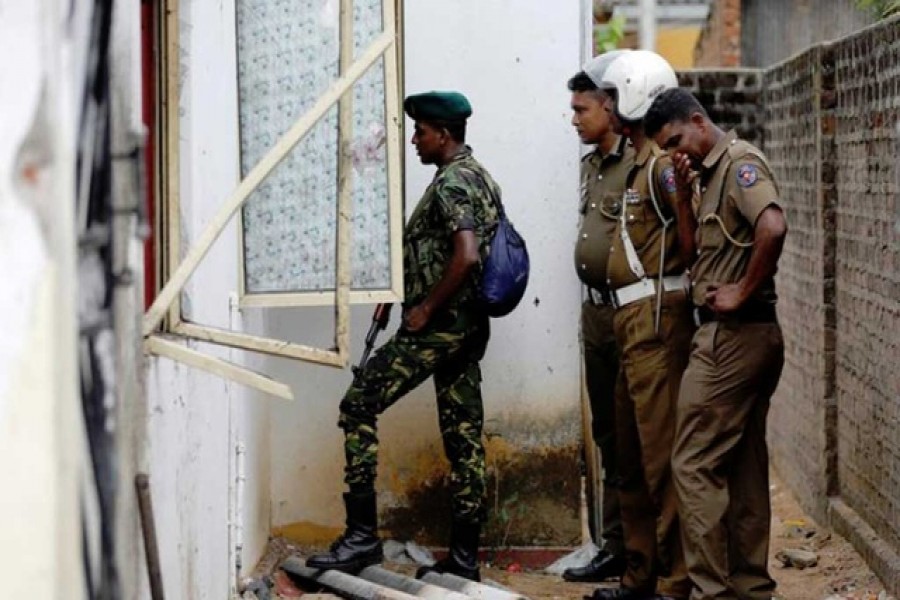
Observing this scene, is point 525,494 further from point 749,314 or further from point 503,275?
point 749,314

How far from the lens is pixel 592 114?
7645 millimetres

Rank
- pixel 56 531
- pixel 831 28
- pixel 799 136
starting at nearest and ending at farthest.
A: pixel 56 531 → pixel 799 136 → pixel 831 28

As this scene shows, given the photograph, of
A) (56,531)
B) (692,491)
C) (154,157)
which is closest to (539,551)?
(692,491)

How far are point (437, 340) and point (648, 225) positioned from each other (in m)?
0.96

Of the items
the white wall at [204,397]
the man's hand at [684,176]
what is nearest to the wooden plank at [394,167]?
the white wall at [204,397]

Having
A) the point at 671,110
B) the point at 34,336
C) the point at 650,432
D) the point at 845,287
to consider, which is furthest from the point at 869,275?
the point at 34,336

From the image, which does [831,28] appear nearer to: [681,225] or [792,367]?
[792,367]

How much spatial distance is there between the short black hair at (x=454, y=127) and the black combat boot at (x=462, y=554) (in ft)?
5.22

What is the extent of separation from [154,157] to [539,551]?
327 centimetres

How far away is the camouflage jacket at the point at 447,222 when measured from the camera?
741 centimetres

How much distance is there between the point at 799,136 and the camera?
33.4 ft

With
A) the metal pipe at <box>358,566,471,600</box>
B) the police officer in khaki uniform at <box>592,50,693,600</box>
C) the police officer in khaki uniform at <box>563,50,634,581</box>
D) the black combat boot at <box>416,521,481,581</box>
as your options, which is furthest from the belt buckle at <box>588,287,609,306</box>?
the metal pipe at <box>358,566,471,600</box>

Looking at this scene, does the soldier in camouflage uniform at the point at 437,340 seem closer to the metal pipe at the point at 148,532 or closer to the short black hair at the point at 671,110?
the short black hair at the point at 671,110

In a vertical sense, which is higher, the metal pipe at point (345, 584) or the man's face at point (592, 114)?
the man's face at point (592, 114)
